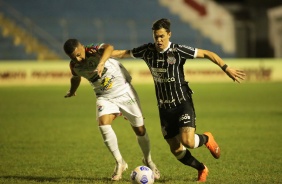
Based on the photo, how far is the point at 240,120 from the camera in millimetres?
15188

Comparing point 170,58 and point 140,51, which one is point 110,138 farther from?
point 170,58

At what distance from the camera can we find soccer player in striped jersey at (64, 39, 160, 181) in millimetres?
8055

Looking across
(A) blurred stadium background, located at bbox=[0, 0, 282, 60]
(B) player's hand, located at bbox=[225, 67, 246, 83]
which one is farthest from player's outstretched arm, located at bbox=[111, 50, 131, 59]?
(A) blurred stadium background, located at bbox=[0, 0, 282, 60]

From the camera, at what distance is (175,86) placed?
768cm

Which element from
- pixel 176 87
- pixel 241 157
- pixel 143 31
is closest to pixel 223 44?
pixel 143 31

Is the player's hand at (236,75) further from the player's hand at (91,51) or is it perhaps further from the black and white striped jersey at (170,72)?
the player's hand at (91,51)

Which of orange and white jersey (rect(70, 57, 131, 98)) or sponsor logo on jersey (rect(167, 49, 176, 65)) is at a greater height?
sponsor logo on jersey (rect(167, 49, 176, 65))

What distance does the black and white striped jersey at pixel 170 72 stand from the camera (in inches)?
300

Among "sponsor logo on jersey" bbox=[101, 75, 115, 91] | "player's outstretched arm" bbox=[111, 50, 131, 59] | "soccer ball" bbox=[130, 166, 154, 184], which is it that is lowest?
"soccer ball" bbox=[130, 166, 154, 184]

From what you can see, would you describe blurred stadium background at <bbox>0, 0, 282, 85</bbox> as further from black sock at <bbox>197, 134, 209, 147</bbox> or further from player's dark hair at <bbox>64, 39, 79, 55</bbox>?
black sock at <bbox>197, 134, 209, 147</bbox>

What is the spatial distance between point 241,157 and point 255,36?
23666 mm

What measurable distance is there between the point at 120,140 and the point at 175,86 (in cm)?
472

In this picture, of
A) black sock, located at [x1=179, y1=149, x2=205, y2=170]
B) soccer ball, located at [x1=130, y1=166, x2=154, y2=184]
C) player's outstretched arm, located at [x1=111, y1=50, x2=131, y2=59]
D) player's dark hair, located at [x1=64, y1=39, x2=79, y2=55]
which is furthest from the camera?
player's outstretched arm, located at [x1=111, y1=50, x2=131, y2=59]

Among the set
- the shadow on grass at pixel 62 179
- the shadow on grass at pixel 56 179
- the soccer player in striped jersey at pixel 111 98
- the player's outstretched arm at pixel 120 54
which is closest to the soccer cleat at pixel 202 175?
the shadow on grass at pixel 62 179
